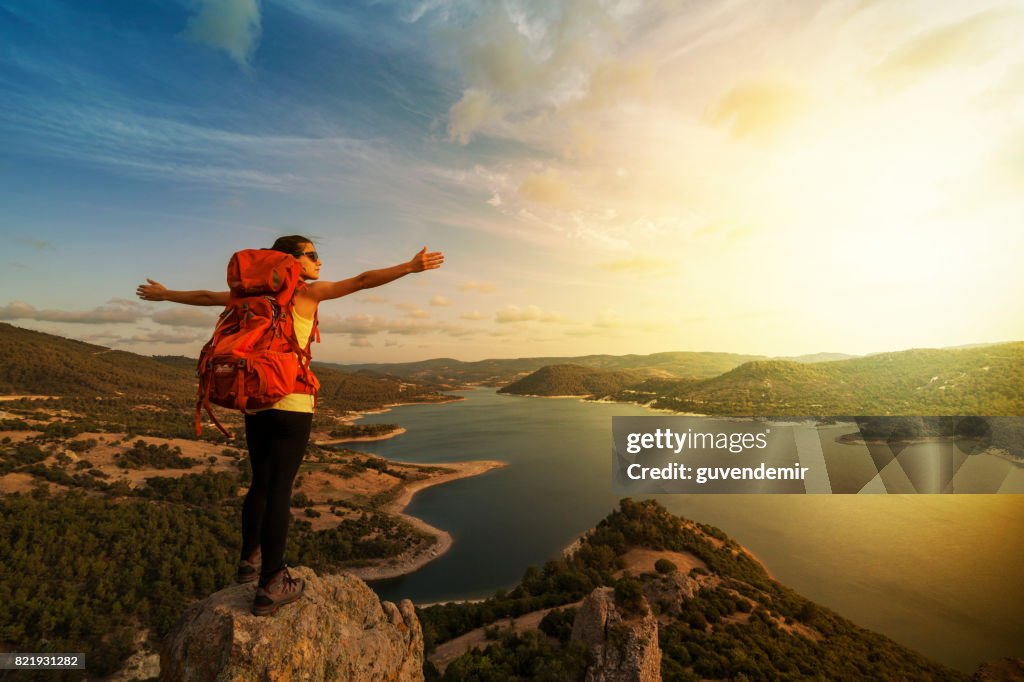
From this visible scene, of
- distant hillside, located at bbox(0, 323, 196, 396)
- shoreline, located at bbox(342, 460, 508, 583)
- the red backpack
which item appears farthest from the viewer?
distant hillside, located at bbox(0, 323, 196, 396)

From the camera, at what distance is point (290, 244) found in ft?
12.6

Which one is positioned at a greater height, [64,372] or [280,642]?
[280,642]

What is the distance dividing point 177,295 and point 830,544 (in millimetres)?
59543

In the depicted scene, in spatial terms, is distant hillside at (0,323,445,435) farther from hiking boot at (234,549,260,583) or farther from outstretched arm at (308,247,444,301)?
outstretched arm at (308,247,444,301)

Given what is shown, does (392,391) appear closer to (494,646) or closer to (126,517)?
(126,517)

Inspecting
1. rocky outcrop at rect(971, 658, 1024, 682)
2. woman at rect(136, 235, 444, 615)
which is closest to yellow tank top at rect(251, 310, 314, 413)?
woman at rect(136, 235, 444, 615)

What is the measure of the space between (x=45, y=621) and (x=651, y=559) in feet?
121

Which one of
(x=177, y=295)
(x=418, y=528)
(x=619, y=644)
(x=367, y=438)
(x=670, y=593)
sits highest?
(x=177, y=295)

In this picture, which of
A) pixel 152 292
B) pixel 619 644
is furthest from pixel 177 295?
pixel 619 644

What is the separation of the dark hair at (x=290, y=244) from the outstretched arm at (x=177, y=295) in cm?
62

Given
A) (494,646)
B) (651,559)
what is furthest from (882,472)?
(494,646)

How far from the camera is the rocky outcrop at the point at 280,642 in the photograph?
3.79 metres

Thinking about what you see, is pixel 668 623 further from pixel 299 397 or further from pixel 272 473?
pixel 299 397

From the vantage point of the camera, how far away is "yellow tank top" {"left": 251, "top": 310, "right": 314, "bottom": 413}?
137 inches
